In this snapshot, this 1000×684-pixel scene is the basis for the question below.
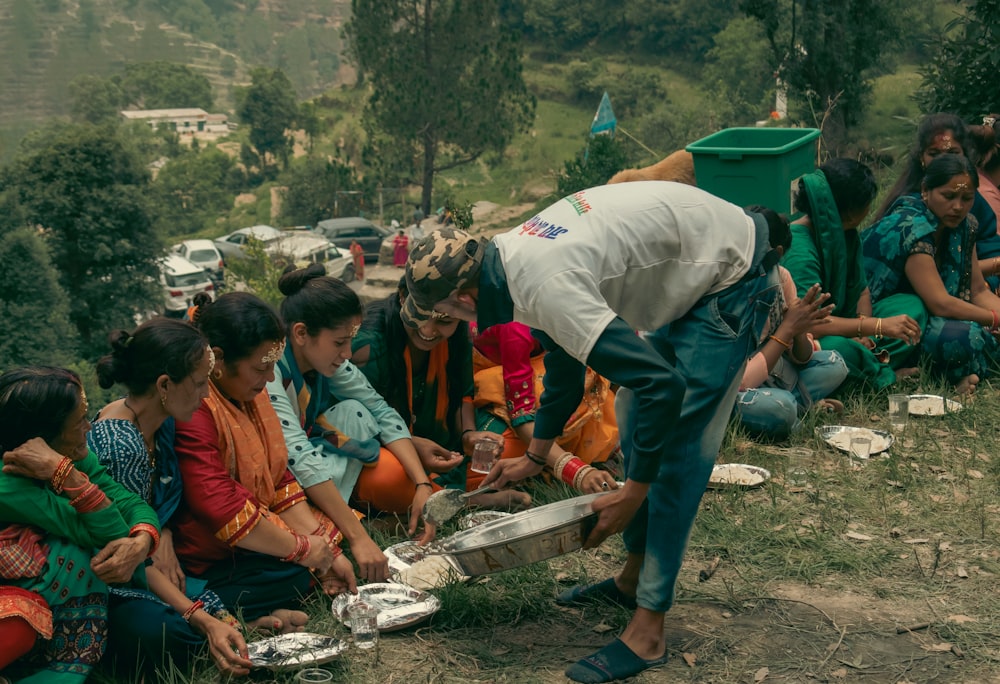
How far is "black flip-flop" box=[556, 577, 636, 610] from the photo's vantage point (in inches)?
120

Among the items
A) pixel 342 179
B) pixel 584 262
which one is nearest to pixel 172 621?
pixel 584 262

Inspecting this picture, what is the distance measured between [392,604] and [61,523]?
1010 millimetres

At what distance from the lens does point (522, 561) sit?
106 inches

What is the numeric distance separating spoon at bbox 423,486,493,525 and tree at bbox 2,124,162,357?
1236 inches

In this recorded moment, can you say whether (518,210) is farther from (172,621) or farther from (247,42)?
(247,42)

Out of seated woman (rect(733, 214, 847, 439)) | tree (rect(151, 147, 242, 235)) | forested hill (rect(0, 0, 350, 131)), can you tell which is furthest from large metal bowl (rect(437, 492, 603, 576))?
forested hill (rect(0, 0, 350, 131))

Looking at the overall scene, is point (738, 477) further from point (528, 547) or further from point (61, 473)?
point (61, 473)

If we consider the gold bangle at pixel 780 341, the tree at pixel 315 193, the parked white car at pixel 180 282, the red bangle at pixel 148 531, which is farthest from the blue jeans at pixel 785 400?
the tree at pixel 315 193

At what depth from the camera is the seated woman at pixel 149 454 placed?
2746 millimetres

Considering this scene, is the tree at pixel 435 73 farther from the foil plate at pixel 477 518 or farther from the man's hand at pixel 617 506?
the man's hand at pixel 617 506

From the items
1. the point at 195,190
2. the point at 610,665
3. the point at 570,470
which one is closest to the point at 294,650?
the point at 610,665

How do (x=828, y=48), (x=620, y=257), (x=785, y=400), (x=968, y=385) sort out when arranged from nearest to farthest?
(x=620, y=257), (x=785, y=400), (x=968, y=385), (x=828, y=48)

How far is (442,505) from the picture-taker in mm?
3646

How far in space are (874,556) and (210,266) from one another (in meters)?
39.4
